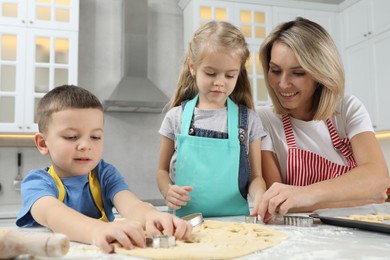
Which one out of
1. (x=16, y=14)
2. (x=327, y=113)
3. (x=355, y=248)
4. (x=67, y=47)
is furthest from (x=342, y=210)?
(x=16, y=14)

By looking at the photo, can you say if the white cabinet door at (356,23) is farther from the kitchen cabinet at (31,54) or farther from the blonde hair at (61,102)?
the blonde hair at (61,102)

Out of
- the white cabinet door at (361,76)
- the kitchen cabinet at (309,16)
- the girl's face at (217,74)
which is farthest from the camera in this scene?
the kitchen cabinet at (309,16)

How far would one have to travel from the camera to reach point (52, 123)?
2.75 ft

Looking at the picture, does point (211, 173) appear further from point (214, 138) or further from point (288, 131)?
point (288, 131)

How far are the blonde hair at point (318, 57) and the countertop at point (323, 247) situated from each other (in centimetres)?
53

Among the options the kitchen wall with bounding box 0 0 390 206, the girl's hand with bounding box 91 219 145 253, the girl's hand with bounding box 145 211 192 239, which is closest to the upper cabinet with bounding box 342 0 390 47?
the kitchen wall with bounding box 0 0 390 206

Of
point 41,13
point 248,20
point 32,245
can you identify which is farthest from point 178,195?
point 248,20

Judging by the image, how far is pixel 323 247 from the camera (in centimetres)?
54

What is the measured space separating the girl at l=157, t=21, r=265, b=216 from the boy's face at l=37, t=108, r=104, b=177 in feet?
0.90

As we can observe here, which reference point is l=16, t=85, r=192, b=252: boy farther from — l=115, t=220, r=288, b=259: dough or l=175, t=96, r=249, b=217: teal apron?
l=175, t=96, r=249, b=217: teal apron

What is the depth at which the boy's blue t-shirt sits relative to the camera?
776 mm

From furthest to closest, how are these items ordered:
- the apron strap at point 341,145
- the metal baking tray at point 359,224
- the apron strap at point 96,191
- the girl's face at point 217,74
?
the apron strap at point 341,145, the girl's face at point 217,74, the apron strap at point 96,191, the metal baking tray at point 359,224

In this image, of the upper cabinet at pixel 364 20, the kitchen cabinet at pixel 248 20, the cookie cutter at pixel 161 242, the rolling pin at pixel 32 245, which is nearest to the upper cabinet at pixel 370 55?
the upper cabinet at pixel 364 20

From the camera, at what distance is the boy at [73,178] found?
72 cm
